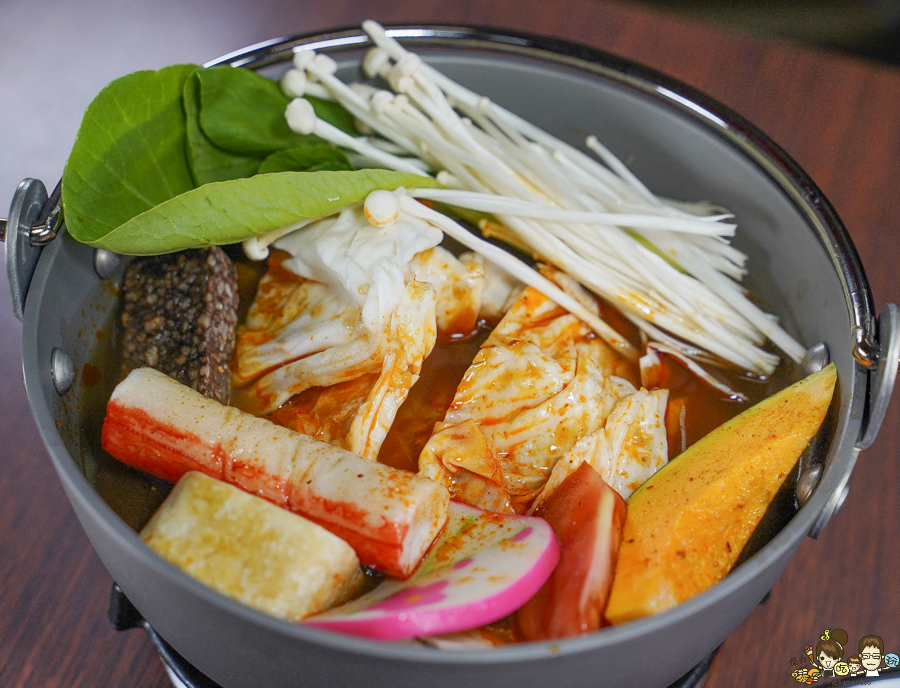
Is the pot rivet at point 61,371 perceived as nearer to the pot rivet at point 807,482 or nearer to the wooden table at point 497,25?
the wooden table at point 497,25

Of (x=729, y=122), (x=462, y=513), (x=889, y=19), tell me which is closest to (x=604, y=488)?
(x=462, y=513)

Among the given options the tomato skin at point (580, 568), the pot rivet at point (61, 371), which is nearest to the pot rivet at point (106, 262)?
the pot rivet at point (61, 371)

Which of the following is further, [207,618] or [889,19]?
[889,19]

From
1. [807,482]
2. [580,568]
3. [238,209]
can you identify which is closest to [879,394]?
[807,482]

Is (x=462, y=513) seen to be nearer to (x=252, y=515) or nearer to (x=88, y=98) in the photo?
(x=252, y=515)

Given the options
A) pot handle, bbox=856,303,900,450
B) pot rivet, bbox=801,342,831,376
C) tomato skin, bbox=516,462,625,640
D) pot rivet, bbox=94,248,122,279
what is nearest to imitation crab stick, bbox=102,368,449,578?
tomato skin, bbox=516,462,625,640

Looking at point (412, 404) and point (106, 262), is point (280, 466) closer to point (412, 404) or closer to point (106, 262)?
point (412, 404)

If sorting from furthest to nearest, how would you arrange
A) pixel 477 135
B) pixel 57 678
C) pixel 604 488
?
pixel 477 135 → pixel 57 678 → pixel 604 488
